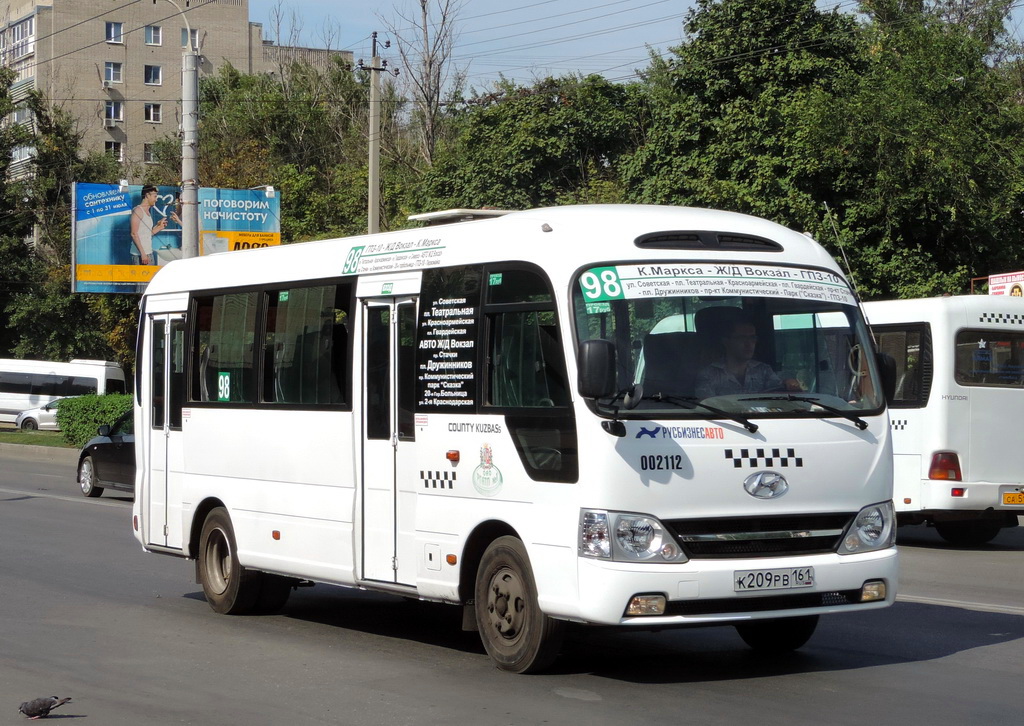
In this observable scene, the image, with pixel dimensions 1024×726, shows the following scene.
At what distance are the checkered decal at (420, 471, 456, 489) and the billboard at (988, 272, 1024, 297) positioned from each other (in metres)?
15.3

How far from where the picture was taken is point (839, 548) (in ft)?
25.6

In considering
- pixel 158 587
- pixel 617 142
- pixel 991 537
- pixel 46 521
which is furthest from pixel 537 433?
pixel 617 142

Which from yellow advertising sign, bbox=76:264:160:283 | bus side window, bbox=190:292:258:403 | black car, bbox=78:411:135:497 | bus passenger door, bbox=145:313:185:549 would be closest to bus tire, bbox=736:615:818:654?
bus side window, bbox=190:292:258:403

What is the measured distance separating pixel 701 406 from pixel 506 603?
1.59 metres

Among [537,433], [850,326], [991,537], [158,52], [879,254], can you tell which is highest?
[158,52]

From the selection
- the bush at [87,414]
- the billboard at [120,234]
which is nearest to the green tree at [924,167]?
the billboard at [120,234]

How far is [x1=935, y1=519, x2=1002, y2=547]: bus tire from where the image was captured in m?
17.0

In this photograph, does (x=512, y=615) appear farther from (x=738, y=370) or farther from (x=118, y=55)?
(x=118, y=55)

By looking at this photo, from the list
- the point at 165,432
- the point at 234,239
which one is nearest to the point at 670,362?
the point at 165,432

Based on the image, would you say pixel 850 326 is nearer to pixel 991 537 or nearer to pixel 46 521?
pixel 991 537

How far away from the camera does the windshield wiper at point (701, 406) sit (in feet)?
24.8

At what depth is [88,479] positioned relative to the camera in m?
22.9

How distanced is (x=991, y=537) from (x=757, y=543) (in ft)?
34.5

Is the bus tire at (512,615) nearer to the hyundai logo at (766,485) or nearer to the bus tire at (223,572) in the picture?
the hyundai logo at (766,485)
